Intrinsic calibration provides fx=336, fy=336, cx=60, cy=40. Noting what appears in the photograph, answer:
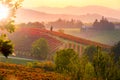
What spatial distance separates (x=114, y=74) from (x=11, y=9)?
21584 millimetres

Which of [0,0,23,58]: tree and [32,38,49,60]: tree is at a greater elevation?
[0,0,23,58]: tree

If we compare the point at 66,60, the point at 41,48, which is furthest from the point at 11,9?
the point at 41,48

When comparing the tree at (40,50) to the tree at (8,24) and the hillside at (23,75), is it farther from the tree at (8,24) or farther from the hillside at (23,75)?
the tree at (8,24)

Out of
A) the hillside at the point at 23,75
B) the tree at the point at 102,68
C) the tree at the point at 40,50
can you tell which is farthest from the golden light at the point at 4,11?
the tree at the point at 40,50

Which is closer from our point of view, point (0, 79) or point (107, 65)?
point (0, 79)

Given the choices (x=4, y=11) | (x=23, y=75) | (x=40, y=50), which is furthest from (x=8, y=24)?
(x=40, y=50)

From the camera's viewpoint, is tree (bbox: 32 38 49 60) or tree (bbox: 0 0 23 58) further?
tree (bbox: 32 38 49 60)

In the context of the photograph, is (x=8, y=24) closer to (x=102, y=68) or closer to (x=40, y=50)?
(x=102, y=68)

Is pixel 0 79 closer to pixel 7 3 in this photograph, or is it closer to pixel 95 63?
pixel 7 3

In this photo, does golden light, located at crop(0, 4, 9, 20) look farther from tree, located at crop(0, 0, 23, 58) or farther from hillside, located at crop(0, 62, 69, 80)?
hillside, located at crop(0, 62, 69, 80)

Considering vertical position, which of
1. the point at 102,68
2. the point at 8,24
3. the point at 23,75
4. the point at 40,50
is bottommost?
the point at 40,50

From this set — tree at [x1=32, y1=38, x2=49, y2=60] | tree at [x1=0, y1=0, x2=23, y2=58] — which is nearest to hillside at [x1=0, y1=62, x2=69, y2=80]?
tree at [x1=0, y1=0, x2=23, y2=58]

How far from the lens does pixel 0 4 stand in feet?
120

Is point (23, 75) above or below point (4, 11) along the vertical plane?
below
